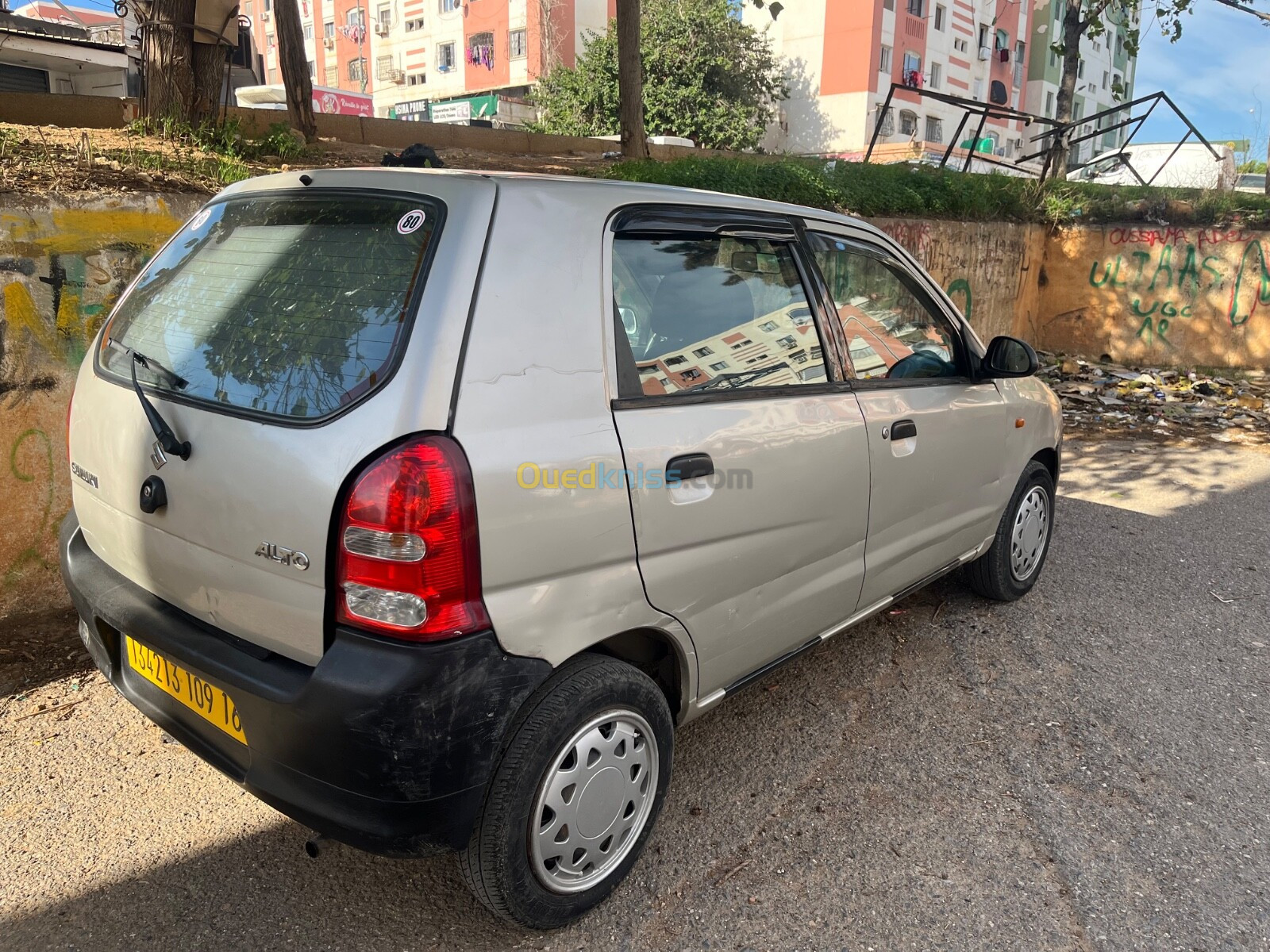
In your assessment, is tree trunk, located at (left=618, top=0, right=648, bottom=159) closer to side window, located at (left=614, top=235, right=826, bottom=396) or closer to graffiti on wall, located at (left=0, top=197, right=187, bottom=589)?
graffiti on wall, located at (left=0, top=197, right=187, bottom=589)

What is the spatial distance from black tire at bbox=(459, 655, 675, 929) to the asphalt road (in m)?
0.18

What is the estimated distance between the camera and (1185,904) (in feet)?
7.97

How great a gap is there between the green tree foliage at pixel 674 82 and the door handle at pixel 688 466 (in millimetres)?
29491

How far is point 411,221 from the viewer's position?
6.75ft

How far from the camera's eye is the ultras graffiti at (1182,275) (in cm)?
1099

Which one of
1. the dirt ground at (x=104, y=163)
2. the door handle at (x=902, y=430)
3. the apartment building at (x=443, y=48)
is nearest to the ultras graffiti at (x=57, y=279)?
the dirt ground at (x=104, y=163)

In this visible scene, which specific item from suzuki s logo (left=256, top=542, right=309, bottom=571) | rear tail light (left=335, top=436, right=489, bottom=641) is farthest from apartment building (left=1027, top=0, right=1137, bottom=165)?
suzuki s logo (left=256, top=542, right=309, bottom=571)

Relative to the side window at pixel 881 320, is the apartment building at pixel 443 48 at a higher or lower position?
higher

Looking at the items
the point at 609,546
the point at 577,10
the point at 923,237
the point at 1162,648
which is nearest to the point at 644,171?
the point at 923,237

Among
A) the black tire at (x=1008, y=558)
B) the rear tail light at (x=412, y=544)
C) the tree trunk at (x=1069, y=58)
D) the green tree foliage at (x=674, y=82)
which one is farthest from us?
the green tree foliage at (x=674, y=82)

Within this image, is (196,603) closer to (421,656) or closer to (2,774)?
(421,656)

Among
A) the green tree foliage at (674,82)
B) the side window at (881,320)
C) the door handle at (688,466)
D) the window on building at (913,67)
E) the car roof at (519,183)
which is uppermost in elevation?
the window on building at (913,67)

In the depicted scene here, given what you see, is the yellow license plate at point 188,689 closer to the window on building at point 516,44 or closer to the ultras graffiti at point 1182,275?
the ultras graffiti at point 1182,275

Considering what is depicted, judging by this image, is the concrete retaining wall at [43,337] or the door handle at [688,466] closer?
the door handle at [688,466]
